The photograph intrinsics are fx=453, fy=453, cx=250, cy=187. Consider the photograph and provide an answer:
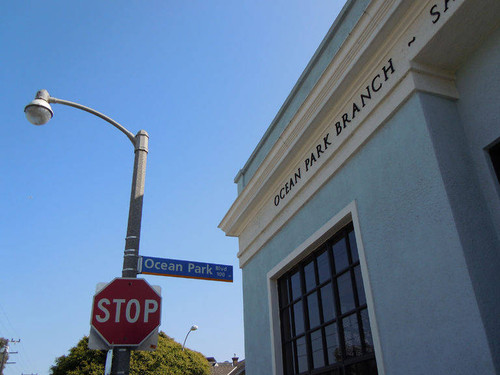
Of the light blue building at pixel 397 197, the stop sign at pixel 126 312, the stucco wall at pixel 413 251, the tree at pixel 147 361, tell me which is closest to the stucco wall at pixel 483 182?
the light blue building at pixel 397 197

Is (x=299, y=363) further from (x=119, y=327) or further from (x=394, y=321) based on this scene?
(x=119, y=327)

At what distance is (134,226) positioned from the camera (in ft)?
18.6

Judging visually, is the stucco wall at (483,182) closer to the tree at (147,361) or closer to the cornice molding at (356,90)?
the cornice molding at (356,90)

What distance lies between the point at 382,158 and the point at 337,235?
1.46m

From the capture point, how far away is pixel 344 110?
6.11 m

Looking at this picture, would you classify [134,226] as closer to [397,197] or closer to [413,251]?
[397,197]

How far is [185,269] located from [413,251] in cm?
343

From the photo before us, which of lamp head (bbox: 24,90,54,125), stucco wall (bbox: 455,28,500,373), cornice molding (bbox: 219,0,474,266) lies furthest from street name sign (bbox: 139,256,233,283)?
stucco wall (bbox: 455,28,500,373)

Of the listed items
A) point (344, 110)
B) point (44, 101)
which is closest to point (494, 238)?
point (344, 110)

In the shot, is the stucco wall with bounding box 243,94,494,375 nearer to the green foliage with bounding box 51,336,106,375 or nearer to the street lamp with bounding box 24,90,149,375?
the street lamp with bounding box 24,90,149,375

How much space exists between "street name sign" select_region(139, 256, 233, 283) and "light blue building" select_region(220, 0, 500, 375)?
3.58ft

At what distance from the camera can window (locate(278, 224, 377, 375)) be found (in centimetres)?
562

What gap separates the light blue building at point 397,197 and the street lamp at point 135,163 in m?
2.30

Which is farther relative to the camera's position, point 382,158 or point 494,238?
point 382,158
